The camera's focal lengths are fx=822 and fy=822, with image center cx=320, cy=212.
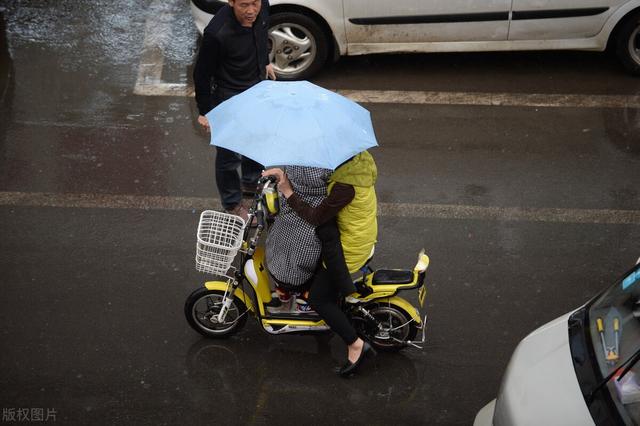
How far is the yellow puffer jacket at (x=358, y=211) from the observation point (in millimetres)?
4438

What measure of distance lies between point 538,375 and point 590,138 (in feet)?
12.6

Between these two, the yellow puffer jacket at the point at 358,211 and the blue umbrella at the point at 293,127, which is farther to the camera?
the yellow puffer jacket at the point at 358,211

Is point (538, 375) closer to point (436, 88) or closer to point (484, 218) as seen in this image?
point (484, 218)

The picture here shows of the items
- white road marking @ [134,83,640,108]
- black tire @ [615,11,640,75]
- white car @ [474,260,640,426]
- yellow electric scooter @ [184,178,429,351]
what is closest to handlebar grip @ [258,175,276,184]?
yellow electric scooter @ [184,178,429,351]

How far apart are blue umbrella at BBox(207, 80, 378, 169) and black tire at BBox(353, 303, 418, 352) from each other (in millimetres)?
1205

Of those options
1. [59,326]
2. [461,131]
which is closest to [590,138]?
[461,131]

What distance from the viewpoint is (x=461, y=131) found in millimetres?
7395

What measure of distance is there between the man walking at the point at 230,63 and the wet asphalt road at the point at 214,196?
438 millimetres

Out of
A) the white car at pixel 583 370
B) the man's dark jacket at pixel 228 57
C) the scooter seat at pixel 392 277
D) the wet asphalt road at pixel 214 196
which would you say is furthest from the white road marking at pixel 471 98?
the white car at pixel 583 370

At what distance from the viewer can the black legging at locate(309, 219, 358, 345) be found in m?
4.64

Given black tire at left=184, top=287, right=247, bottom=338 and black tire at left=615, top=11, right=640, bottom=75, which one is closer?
black tire at left=184, top=287, right=247, bottom=338

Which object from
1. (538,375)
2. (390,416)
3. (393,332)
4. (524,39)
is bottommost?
(390,416)

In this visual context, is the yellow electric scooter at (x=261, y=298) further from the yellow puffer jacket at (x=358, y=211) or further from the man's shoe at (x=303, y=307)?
the yellow puffer jacket at (x=358, y=211)

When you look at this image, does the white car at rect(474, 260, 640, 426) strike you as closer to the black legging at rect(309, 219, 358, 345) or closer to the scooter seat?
the scooter seat
